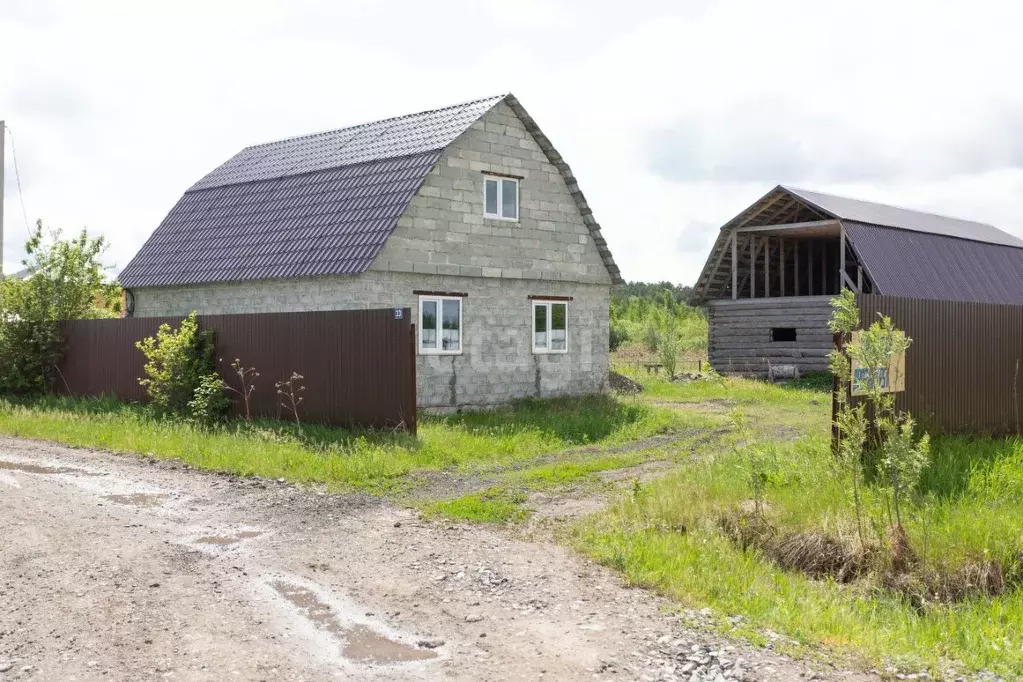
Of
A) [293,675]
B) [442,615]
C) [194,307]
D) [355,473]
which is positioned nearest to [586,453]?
[355,473]

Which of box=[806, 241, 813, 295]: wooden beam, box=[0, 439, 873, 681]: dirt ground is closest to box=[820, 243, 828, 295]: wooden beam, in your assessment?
box=[806, 241, 813, 295]: wooden beam

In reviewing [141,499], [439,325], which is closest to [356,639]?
[141,499]

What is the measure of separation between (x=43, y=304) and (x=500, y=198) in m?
10.6

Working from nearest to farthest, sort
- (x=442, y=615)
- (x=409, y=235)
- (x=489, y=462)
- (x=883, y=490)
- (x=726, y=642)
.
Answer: (x=726, y=642) < (x=442, y=615) < (x=883, y=490) < (x=489, y=462) < (x=409, y=235)

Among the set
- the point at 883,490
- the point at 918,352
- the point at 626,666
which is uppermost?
the point at 918,352

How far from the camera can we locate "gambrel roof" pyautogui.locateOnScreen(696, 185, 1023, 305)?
27078 mm

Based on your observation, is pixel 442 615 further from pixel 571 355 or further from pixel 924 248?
pixel 924 248

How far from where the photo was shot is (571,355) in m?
20.9

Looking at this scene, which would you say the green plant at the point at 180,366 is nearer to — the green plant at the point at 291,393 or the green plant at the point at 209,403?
the green plant at the point at 209,403

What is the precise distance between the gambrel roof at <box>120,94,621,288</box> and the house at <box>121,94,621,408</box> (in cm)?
5

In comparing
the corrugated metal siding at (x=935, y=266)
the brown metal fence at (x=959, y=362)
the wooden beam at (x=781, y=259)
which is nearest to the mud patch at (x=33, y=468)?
the brown metal fence at (x=959, y=362)

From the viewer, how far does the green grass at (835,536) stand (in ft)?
22.2

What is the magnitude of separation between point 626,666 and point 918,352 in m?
8.32

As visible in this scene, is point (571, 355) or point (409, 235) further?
point (571, 355)
